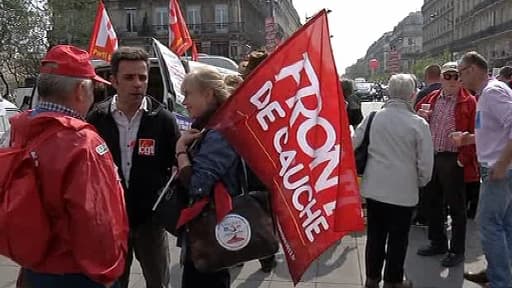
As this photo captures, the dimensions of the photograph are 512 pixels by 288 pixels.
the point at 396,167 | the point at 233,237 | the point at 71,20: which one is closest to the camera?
the point at 233,237

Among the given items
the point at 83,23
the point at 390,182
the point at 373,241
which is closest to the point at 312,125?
the point at 390,182

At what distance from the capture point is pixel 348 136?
258 cm

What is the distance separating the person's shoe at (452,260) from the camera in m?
4.96

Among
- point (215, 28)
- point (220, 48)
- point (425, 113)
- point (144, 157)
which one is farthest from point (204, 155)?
point (220, 48)

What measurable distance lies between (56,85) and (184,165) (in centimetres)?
71

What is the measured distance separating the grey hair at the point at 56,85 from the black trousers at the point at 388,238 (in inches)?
105

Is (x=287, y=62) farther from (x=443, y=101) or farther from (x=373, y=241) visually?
(x=443, y=101)

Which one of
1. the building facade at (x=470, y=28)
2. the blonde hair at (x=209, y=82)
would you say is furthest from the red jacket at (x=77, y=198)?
the building facade at (x=470, y=28)

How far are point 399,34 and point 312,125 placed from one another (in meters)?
169

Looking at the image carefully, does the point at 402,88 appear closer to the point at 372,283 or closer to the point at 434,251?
the point at 372,283

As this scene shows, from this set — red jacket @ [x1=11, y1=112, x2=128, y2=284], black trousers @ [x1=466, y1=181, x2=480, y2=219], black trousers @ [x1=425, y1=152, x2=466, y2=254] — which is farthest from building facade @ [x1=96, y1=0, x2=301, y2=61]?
red jacket @ [x1=11, y1=112, x2=128, y2=284]

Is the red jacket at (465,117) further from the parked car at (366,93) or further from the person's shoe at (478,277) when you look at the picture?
the parked car at (366,93)

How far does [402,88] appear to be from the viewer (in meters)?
4.14

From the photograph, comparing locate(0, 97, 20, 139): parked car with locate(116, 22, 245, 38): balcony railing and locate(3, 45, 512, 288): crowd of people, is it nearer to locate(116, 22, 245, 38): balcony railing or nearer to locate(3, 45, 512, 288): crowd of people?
locate(3, 45, 512, 288): crowd of people
